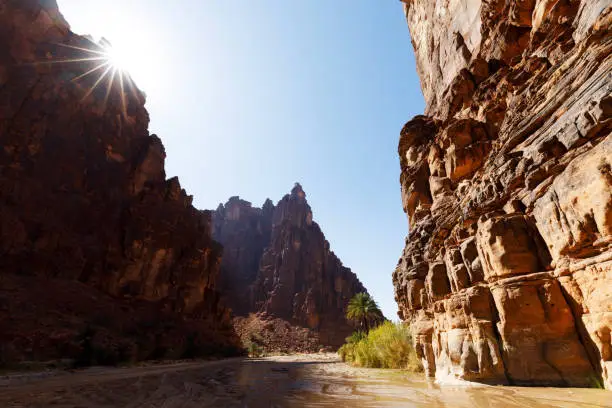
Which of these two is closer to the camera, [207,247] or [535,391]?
[535,391]

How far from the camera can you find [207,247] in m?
60.1

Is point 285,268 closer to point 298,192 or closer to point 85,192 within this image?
point 298,192

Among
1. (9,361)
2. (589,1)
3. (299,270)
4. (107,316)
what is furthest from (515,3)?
(299,270)

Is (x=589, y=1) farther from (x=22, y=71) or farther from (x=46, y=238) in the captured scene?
(x=22, y=71)

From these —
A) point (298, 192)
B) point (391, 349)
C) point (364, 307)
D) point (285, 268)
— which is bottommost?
point (391, 349)

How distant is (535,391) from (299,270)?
361 feet

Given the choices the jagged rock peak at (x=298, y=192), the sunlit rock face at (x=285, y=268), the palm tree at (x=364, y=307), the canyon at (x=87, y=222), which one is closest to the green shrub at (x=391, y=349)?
the canyon at (x=87, y=222)

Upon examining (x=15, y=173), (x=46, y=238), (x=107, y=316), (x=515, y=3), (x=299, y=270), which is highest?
(x=299, y=270)

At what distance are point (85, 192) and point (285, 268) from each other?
77108 millimetres

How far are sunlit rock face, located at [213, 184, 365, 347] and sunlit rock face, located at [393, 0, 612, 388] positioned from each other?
89.6 meters

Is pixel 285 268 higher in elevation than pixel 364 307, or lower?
higher

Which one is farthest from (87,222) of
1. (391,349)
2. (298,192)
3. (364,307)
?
(298,192)

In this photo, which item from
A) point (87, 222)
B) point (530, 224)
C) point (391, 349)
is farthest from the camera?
point (87, 222)

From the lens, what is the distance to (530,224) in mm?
9352
